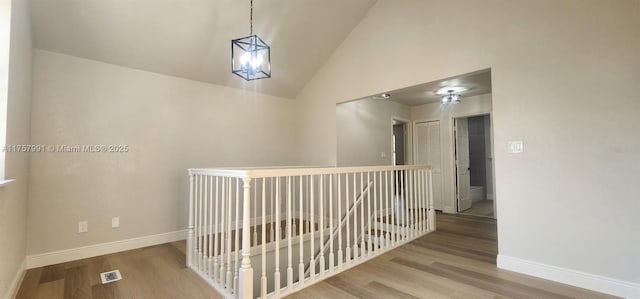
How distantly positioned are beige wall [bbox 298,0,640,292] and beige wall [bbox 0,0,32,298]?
3.75 meters

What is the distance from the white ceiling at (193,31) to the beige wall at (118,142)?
216 millimetres

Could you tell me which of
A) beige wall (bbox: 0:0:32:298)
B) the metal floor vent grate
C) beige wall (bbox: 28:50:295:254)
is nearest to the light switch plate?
beige wall (bbox: 28:50:295:254)

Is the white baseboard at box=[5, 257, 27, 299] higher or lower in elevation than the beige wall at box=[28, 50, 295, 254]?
lower

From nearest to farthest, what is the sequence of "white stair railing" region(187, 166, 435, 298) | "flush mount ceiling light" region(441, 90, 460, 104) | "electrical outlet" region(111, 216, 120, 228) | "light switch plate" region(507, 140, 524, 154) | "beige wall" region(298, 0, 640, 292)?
1. "white stair railing" region(187, 166, 435, 298)
2. "beige wall" region(298, 0, 640, 292)
3. "light switch plate" region(507, 140, 524, 154)
4. "electrical outlet" region(111, 216, 120, 228)
5. "flush mount ceiling light" region(441, 90, 460, 104)

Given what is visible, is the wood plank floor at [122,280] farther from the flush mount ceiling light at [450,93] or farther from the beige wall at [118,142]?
the flush mount ceiling light at [450,93]

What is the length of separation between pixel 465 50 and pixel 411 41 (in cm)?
69

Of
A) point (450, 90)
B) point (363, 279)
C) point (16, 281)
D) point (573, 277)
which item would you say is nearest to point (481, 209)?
point (450, 90)

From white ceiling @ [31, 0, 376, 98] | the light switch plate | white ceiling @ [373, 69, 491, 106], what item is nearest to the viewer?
the light switch plate

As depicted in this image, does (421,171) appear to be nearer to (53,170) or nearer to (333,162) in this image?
(333,162)

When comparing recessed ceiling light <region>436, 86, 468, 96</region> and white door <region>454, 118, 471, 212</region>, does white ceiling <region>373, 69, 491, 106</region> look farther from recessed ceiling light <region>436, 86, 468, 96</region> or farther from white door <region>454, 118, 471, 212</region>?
white door <region>454, 118, 471, 212</region>

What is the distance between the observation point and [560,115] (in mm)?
2309

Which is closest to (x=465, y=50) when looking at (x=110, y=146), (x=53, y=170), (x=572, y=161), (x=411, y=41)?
(x=411, y=41)

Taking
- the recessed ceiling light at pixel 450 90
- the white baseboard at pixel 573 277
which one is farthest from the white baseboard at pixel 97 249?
the recessed ceiling light at pixel 450 90

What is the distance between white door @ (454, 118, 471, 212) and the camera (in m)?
5.45
